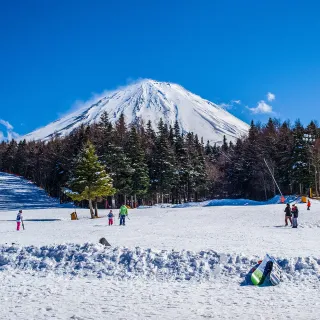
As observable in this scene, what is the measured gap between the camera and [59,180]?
6506 centimetres

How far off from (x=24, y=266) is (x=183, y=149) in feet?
158

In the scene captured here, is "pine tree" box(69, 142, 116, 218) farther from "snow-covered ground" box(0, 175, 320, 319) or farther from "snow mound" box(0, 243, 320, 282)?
"snow mound" box(0, 243, 320, 282)

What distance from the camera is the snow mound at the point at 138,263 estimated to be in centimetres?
1183

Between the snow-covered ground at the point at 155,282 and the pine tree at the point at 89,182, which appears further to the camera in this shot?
the pine tree at the point at 89,182

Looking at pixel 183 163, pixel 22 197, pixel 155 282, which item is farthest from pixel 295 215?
pixel 22 197

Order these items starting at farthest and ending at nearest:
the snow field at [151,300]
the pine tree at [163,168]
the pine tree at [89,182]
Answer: the pine tree at [163,168] → the pine tree at [89,182] → the snow field at [151,300]

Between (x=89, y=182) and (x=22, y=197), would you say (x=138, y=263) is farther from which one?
(x=22, y=197)

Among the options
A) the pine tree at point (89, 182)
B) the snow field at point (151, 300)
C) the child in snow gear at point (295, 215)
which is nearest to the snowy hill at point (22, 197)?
the pine tree at point (89, 182)

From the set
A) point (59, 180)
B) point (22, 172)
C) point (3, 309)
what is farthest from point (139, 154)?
point (22, 172)

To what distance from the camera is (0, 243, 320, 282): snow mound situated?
466 inches

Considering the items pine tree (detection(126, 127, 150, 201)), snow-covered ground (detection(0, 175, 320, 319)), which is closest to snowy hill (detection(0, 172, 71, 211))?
pine tree (detection(126, 127, 150, 201))

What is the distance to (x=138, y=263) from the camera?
12984 mm

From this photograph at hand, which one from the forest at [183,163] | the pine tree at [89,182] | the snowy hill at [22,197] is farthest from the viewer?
the snowy hill at [22,197]

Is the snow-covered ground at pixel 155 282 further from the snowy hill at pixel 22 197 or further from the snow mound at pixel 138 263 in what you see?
the snowy hill at pixel 22 197
